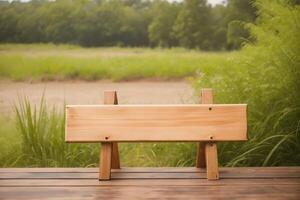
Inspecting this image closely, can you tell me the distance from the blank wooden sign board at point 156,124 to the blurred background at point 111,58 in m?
1.03

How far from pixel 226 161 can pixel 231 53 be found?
46.3 inches

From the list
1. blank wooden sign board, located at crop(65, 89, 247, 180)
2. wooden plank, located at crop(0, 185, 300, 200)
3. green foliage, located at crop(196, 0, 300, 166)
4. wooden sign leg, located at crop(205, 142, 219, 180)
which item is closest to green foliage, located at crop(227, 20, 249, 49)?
green foliage, located at crop(196, 0, 300, 166)

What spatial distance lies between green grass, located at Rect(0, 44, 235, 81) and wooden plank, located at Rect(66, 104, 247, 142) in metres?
1.41

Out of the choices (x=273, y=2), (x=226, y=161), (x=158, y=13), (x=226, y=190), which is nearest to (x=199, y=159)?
(x=226, y=190)

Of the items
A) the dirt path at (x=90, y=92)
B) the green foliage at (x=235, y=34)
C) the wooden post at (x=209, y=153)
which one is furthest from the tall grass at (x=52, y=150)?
the green foliage at (x=235, y=34)

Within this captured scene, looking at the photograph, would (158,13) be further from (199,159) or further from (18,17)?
(199,159)

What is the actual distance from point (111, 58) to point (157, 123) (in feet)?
5.30

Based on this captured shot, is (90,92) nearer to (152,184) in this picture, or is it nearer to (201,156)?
(201,156)

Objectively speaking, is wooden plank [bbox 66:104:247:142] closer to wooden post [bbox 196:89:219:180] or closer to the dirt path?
wooden post [bbox 196:89:219:180]

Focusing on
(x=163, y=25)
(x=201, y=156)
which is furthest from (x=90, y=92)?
(x=201, y=156)

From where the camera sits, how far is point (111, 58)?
367cm

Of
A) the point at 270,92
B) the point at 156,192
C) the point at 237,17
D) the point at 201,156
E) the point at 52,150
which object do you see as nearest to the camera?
the point at 156,192

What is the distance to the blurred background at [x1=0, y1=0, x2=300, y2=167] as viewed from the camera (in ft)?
10.7

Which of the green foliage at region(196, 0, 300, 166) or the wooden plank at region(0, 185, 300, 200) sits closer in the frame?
the wooden plank at region(0, 185, 300, 200)
